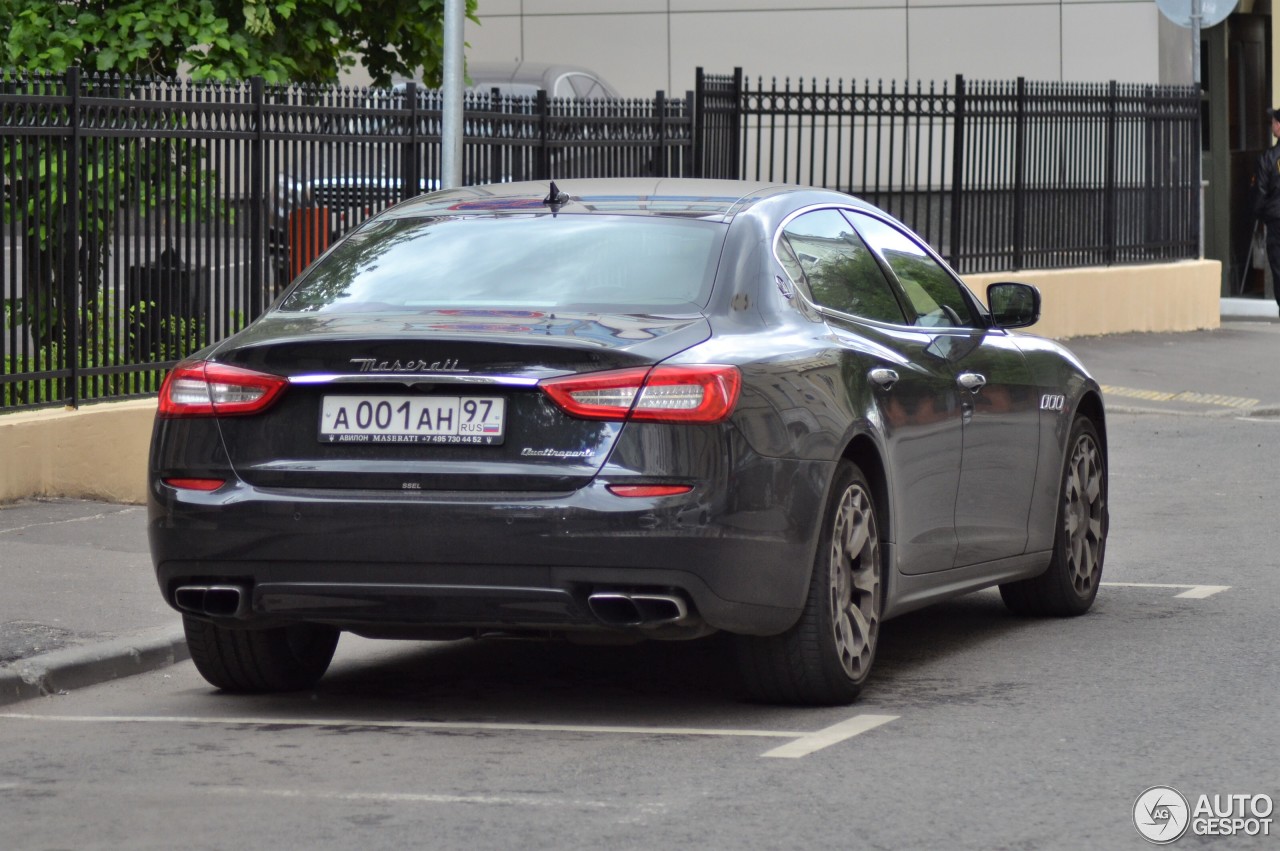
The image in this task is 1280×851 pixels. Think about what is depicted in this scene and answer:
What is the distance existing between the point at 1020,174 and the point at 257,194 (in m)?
9.52

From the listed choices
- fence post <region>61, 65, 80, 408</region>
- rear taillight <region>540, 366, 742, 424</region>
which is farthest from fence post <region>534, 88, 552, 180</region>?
rear taillight <region>540, 366, 742, 424</region>

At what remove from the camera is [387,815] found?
207 inches

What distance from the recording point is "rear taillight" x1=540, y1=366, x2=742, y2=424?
234 inches

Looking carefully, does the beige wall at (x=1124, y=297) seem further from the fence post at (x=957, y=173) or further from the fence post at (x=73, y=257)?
the fence post at (x=73, y=257)

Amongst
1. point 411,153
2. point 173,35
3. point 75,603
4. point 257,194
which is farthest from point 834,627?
point 173,35

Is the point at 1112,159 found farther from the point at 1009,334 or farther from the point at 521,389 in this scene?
the point at 521,389

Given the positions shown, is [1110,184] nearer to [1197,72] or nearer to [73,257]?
[1197,72]

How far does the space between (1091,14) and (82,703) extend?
811 inches

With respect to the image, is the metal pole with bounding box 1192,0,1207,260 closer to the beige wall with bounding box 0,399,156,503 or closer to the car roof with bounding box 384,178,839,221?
the beige wall with bounding box 0,399,156,503

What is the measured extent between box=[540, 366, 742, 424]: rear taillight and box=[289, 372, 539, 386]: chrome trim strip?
83 millimetres

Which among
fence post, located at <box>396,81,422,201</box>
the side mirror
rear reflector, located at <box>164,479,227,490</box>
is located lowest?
rear reflector, located at <box>164,479,227,490</box>


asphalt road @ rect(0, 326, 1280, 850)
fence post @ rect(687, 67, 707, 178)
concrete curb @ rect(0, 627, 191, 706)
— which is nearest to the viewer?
asphalt road @ rect(0, 326, 1280, 850)

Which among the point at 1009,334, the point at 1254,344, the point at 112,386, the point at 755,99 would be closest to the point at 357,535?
the point at 1009,334

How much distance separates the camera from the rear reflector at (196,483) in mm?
6273
